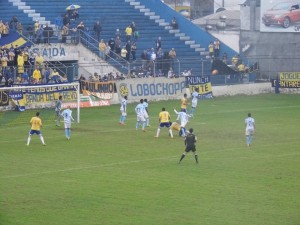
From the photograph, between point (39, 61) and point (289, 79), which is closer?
point (39, 61)

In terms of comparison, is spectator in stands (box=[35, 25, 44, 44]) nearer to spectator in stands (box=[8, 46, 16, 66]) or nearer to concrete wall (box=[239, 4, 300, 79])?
spectator in stands (box=[8, 46, 16, 66])

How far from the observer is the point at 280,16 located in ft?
259

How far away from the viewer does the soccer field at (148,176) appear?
2831 centimetres

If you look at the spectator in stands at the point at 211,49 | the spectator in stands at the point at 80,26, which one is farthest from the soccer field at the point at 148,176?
the spectator in stands at the point at 211,49

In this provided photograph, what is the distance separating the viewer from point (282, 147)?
4344 cm

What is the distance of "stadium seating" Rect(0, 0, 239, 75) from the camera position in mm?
71312

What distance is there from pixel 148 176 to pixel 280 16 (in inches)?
1831

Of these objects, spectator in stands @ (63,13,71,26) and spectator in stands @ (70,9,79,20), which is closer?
spectator in stands @ (63,13,71,26)

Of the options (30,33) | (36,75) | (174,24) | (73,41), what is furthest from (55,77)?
(174,24)

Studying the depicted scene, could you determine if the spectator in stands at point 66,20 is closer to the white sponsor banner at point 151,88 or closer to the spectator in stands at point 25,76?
the white sponsor banner at point 151,88

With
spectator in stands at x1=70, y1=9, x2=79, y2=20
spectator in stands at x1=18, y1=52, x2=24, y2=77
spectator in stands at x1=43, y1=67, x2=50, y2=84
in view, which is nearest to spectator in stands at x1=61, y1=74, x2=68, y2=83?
spectator in stands at x1=43, y1=67, x2=50, y2=84

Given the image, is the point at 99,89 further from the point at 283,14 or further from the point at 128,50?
the point at 283,14

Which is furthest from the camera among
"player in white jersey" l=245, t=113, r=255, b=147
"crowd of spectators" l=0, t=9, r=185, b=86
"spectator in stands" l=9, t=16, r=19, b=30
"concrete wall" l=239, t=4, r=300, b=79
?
"concrete wall" l=239, t=4, r=300, b=79

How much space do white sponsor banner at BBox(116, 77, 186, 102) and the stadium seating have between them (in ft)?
13.4
